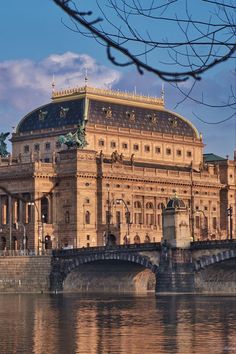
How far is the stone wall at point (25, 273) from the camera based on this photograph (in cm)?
15812

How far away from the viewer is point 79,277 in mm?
156250

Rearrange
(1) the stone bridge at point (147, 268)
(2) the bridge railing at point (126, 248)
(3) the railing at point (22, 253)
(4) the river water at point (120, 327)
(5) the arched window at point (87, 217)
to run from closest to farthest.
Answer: (4) the river water at point (120, 327)
(1) the stone bridge at point (147, 268)
(2) the bridge railing at point (126, 248)
(3) the railing at point (22, 253)
(5) the arched window at point (87, 217)

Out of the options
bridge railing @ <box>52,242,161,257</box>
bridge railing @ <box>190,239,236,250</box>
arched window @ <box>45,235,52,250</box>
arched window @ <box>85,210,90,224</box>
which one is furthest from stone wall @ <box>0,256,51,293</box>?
arched window @ <box>85,210,90,224</box>

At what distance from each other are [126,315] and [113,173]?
109 metres

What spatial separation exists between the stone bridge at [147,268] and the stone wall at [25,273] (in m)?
2.32

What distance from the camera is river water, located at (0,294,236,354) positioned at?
186 ft

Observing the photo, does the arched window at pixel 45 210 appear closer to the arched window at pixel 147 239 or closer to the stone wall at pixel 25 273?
the arched window at pixel 147 239

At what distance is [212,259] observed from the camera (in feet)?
425

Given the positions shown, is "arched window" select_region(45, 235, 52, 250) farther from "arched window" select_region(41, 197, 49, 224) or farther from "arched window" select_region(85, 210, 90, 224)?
"arched window" select_region(85, 210, 90, 224)

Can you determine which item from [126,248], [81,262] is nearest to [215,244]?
[126,248]

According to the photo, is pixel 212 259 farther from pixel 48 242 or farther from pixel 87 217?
pixel 48 242

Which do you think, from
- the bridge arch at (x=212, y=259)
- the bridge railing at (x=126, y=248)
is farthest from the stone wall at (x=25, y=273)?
the bridge arch at (x=212, y=259)

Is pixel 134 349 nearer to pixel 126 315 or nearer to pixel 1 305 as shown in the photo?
pixel 126 315

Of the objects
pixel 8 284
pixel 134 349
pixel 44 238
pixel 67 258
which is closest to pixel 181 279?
pixel 67 258
